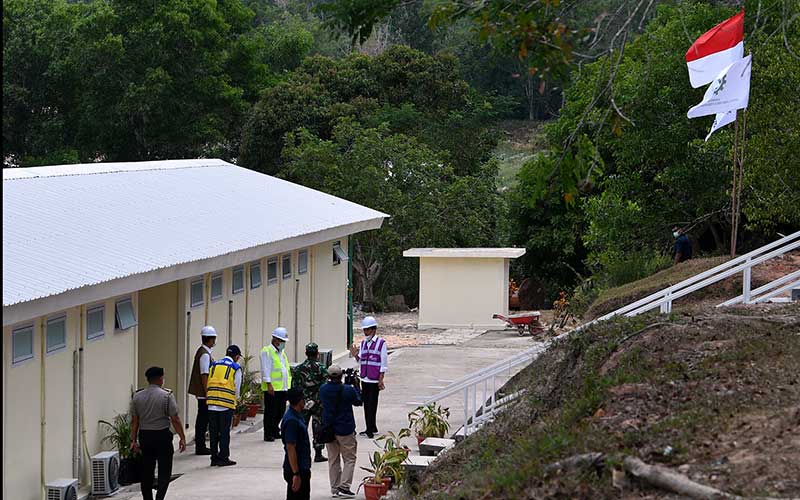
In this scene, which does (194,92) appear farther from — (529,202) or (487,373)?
(529,202)

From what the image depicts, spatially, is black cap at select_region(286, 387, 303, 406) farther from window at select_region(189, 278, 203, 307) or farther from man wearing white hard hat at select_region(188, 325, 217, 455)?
window at select_region(189, 278, 203, 307)

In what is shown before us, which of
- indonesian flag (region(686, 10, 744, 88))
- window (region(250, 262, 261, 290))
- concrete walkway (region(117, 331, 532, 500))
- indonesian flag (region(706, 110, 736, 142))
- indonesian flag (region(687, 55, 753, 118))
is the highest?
indonesian flag (region(686, 10, 744, 88))

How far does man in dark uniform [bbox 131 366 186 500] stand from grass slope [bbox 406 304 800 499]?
2898 mm

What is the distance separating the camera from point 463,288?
106 feet

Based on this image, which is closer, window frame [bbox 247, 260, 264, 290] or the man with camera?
the man with camera

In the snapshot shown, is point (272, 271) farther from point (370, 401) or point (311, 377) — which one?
point (311, 377)

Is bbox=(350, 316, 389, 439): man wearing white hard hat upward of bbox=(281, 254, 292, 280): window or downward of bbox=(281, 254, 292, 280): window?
downward

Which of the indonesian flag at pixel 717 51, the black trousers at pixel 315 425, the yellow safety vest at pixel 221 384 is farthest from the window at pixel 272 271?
the indonesian flag at pixel 717 51

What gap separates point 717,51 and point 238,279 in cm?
840

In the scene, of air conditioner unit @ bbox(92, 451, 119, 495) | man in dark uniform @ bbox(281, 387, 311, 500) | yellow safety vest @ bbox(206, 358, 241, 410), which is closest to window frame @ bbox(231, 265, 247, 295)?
yellow safety vest @ bbox(206, 358, 241, 410)

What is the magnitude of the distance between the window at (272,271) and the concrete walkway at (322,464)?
9.47ft

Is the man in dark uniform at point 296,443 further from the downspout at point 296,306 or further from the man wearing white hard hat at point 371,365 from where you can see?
the downspout at point 296,306

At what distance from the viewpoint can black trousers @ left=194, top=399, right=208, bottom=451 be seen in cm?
1580

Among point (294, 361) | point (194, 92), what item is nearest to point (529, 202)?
point (294, 361)
